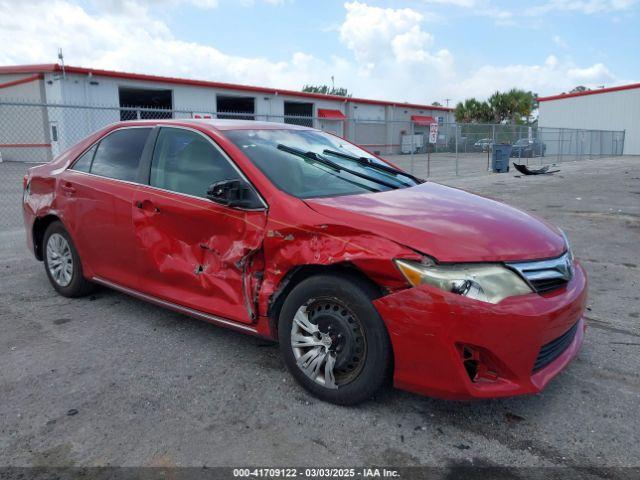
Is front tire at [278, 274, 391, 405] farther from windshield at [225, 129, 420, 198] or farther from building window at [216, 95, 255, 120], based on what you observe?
building window at [216, 95, 255, 120]

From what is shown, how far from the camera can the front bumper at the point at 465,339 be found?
2455 millimetres

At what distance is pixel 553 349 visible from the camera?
2.74 metres

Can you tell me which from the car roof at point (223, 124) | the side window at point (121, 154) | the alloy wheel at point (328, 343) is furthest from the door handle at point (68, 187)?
the alloy wheel at point (328, 343)

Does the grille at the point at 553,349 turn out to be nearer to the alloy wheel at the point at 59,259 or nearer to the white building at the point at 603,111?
the alloy wheel at the point at 59,259

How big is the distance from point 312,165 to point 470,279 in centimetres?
153

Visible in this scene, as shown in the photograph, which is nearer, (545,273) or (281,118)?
(545,273)

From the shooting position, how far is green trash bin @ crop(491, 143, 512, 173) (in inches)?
800

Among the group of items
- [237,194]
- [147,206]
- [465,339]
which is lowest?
[465,339]

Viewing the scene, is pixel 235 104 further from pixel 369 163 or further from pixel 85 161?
pixel 369 163

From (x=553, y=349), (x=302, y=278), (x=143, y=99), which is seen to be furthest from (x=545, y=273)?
(x=143, y=99)

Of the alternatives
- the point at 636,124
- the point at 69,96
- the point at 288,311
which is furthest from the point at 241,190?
the point at 636,124

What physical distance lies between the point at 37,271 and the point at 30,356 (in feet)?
8.04

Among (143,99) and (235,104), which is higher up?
(143,99)

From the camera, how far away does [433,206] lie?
10.3 ft
